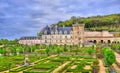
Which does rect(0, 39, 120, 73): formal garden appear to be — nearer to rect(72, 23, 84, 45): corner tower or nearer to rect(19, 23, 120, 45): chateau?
rect(72, 23, 84, 45): corner tower

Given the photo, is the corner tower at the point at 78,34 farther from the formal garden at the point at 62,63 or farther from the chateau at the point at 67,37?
the formal garden at the point at 62,63

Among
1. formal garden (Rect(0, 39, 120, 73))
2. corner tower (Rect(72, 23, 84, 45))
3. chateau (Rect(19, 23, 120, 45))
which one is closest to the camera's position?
formal garden (Rect(0, 39, 120, 73))

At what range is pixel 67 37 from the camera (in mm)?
88875

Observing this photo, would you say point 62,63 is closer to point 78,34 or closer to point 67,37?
point 78,34

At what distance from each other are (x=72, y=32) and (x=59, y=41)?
20.3ft

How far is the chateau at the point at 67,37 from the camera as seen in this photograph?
88.2m

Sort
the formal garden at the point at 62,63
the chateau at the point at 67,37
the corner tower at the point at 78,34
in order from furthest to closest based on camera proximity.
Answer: the chateau at the point at 67,37 → the corner tower at the point at 78,34 → the formal garden at the point at 62,63

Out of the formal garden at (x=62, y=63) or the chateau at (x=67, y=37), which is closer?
the formal garden at (x=62, y=63)

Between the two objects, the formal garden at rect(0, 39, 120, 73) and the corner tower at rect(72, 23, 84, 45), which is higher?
the corner tower at rect(72, 23, 84, 45)

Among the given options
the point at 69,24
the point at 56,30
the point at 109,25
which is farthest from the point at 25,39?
the point at 109,25

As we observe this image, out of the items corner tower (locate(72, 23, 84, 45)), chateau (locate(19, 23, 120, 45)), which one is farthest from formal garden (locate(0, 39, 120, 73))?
chateau (locate(19, 23, 120, 45))

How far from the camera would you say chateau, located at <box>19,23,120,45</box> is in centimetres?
8819

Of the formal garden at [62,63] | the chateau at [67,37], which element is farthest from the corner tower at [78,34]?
the formal garden at [62,63]

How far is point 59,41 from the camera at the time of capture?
90.3 metres
